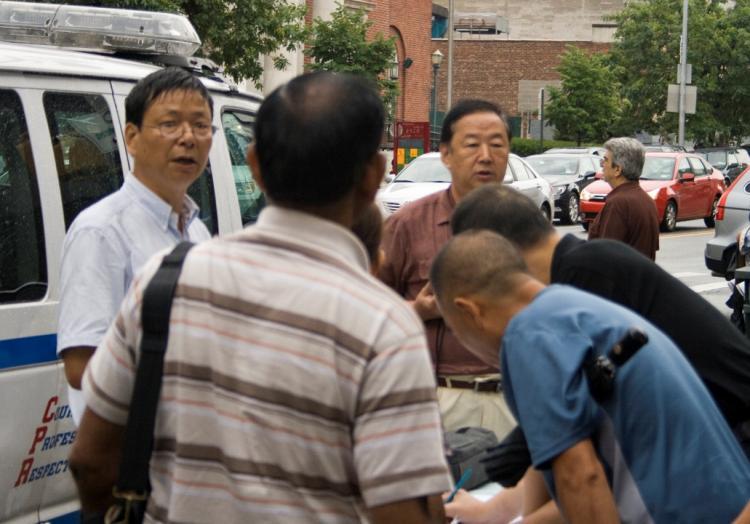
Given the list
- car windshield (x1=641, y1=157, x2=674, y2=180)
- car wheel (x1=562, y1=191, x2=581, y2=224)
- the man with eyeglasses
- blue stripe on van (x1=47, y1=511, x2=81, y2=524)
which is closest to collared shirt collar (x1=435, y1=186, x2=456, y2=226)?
the man with eyeglasses

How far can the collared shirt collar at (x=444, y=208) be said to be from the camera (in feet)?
16.8

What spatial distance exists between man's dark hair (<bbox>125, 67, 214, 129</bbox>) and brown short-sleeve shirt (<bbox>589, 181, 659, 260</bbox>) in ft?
18.4

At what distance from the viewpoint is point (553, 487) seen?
2.93m

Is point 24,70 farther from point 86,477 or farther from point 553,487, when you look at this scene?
point 553,487

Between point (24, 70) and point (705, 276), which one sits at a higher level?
point (24, 70)

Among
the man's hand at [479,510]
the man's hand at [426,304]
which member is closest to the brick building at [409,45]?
the man's hand at [426,304]

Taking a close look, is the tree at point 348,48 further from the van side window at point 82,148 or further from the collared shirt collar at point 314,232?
the collared shirt collar at point 314,232

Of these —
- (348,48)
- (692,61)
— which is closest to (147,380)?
(348,48)

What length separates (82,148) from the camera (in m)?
5.30

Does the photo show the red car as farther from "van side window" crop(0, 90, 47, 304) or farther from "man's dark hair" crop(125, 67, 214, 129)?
"man's dark hair" crop(125, 67, 214, 129)

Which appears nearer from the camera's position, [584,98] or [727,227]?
[727,227]

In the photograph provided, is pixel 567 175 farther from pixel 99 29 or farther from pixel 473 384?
pixel 473 384

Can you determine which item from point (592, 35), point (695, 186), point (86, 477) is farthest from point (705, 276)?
point (592, 35)

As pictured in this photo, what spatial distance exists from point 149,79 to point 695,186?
26670 millimetres
